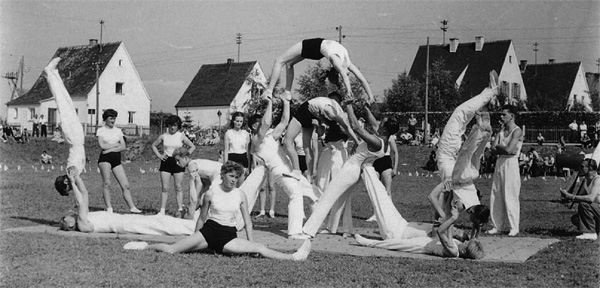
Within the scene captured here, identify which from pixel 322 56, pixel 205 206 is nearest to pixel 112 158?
pixel 322 56

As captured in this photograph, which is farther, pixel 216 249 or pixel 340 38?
pixel 340 38

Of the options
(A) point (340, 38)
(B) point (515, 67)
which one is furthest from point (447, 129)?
(B) point (515, 67)

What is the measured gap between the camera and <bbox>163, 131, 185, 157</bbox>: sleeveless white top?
13383 millimetres

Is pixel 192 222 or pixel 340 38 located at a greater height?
pixel 340 38

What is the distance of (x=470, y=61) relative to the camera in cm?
6172

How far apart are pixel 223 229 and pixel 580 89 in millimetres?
64266

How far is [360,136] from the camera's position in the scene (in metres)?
9.85

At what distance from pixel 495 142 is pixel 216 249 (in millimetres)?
5546

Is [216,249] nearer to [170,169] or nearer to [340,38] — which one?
[170,169]

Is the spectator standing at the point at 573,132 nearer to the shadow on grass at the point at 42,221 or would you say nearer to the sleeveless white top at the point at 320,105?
the sleeveless white top at the point at 320,105

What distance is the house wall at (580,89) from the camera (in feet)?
211

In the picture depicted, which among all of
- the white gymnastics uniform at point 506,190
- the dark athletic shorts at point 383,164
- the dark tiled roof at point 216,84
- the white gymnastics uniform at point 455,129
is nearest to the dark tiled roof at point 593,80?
the dark tiled roof at point 216,84

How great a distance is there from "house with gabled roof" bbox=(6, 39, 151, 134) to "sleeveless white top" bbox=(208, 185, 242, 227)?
49.9 metres

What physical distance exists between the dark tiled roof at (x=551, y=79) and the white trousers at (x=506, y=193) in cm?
5394
